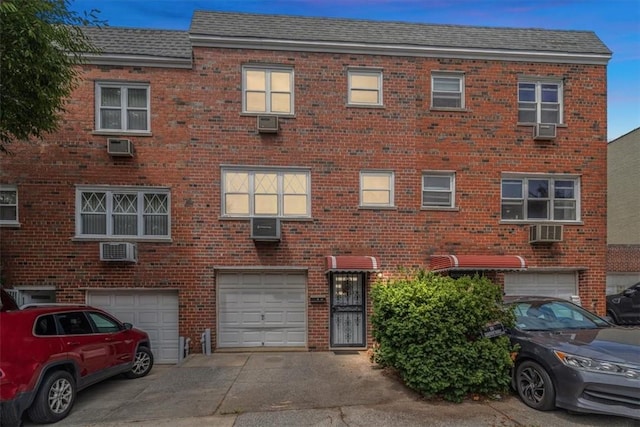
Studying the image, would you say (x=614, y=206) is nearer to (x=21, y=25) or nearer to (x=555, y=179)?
(x=555, y=179)

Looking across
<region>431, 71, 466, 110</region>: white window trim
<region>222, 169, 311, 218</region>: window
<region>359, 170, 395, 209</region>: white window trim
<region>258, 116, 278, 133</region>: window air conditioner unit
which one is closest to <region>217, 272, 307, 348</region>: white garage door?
<region>222, 169, 311, 218</region>: window

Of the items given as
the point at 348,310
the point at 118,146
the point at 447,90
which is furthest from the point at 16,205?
the point at 447,90

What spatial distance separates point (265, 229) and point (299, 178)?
158 centimetres

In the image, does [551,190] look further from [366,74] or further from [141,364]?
[141,364]

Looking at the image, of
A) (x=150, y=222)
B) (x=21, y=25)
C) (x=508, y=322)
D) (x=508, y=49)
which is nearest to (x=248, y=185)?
(x=150, y=222)

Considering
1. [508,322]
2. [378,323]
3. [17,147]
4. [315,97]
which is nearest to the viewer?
[508,322]

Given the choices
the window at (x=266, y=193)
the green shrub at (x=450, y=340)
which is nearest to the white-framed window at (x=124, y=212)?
the window at (x=266, y=193)

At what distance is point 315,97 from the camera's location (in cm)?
1006

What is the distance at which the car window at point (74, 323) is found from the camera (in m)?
6.06

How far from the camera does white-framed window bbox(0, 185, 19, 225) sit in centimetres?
941

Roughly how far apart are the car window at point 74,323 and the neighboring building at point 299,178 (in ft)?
9.35

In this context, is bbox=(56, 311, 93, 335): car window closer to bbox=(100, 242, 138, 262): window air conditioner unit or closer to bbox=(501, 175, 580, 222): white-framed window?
bbox=(100, 242, 138, 262): window air conditioner unit

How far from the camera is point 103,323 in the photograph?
7059mm

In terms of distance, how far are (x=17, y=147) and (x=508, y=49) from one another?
41.0 ft
